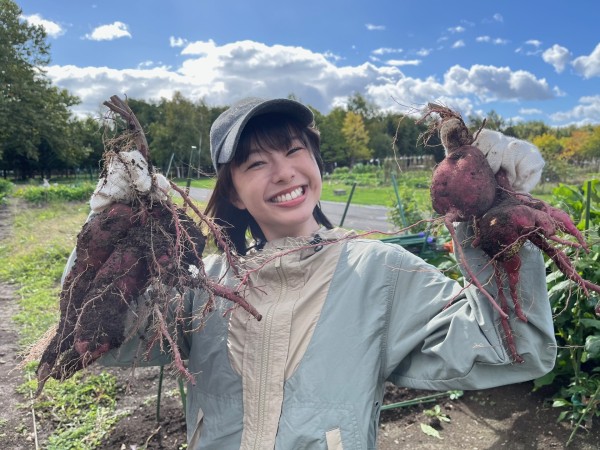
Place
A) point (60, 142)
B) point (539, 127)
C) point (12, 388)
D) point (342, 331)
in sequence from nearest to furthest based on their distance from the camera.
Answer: point (342, 331) → point (12, 388) → point (60, 142) → point (539, 127)

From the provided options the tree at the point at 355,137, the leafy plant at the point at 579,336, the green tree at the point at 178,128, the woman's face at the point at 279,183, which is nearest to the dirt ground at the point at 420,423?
the leafy plant at the point at 579,336

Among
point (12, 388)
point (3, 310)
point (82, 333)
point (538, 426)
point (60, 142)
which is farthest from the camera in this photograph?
point (60, 142)

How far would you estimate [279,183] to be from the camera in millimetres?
1358

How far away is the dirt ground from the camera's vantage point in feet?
8.75

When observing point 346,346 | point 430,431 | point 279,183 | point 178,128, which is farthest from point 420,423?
point 178,128

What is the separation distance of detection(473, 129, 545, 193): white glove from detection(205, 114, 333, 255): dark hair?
1.78ft

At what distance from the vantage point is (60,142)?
28.3m

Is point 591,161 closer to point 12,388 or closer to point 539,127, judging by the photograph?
point 539,127

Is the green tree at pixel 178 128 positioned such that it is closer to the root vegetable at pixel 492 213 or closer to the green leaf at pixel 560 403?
the green leaf at pixel 560 403

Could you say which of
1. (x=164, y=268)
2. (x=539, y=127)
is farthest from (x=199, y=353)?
(x=539, y=127)

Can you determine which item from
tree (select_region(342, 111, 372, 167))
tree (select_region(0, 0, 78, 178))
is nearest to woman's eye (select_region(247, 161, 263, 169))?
tree (select_region(0, 0, 78, 178))

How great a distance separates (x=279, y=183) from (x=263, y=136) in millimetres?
148

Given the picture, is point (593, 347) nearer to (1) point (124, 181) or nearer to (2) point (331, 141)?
(1) point (124, 181)

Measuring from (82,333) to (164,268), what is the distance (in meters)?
0.28
